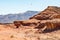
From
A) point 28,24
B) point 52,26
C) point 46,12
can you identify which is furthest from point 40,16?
point 52,26

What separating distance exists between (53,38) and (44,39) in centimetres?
88

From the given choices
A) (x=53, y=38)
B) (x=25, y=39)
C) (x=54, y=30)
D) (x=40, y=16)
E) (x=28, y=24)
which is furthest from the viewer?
(x=40, y=16)

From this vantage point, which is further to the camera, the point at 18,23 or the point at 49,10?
the point at 49,10

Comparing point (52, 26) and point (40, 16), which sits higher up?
point (52, 26)

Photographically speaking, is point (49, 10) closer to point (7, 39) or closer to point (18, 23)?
point (18, 23)

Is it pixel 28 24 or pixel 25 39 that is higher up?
pixel 25 39

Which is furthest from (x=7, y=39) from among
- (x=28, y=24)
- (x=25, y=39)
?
(x=28, y=24)

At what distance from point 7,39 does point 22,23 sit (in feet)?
62.0

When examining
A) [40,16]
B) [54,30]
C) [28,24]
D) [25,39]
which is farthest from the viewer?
[40,16]

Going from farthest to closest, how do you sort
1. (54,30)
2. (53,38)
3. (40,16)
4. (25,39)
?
(40,16), (54,30), (25,39), (53,38)

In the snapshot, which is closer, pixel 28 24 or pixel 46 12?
pixel 28 24

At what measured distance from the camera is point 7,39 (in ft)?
60.3

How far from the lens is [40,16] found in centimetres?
3922

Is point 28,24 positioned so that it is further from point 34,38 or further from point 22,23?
point 34,38
